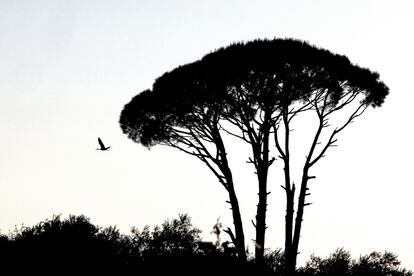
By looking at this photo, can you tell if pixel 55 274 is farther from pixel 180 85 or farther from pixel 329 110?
pixel 329 110

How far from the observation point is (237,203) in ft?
59.6

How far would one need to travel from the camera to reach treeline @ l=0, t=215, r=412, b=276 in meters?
16.9

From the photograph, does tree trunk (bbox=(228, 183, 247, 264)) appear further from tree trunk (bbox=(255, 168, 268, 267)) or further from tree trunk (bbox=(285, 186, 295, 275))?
tree trunk (bbox=(285, 186, 295, 275))

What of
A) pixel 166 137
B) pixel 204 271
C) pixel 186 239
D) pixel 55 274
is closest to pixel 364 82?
pixel 166 137

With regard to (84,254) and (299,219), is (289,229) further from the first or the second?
(84,254)

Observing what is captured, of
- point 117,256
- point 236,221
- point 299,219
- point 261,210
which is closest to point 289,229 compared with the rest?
point 299,219

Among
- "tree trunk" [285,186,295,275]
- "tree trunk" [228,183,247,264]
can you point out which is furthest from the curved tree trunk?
"tree trunk" [285,186,295,275]

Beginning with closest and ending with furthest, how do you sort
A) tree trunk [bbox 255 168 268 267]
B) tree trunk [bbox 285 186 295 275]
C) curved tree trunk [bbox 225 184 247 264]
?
tree trunk [bbox 255 168 268 267] → tree trunk [bbox 285 186 295 275] → curved tree trunk [bbox 225 184 247 264]

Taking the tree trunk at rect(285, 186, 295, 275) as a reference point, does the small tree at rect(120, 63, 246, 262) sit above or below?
above

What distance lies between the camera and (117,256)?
1920 centimetres

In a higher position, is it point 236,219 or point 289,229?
point 236,219

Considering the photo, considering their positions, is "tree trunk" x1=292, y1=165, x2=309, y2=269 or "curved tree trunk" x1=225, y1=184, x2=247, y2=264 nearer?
"tree trunk" x1=292, y1=165, x2=309, y2=269

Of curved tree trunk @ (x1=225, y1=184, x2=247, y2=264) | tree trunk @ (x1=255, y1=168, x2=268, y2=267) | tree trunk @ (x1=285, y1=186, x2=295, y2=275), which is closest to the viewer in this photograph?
tree trunk @ (x1=255, y1=168, x2=268, y2=267)

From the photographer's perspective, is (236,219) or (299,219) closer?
(299,219)
